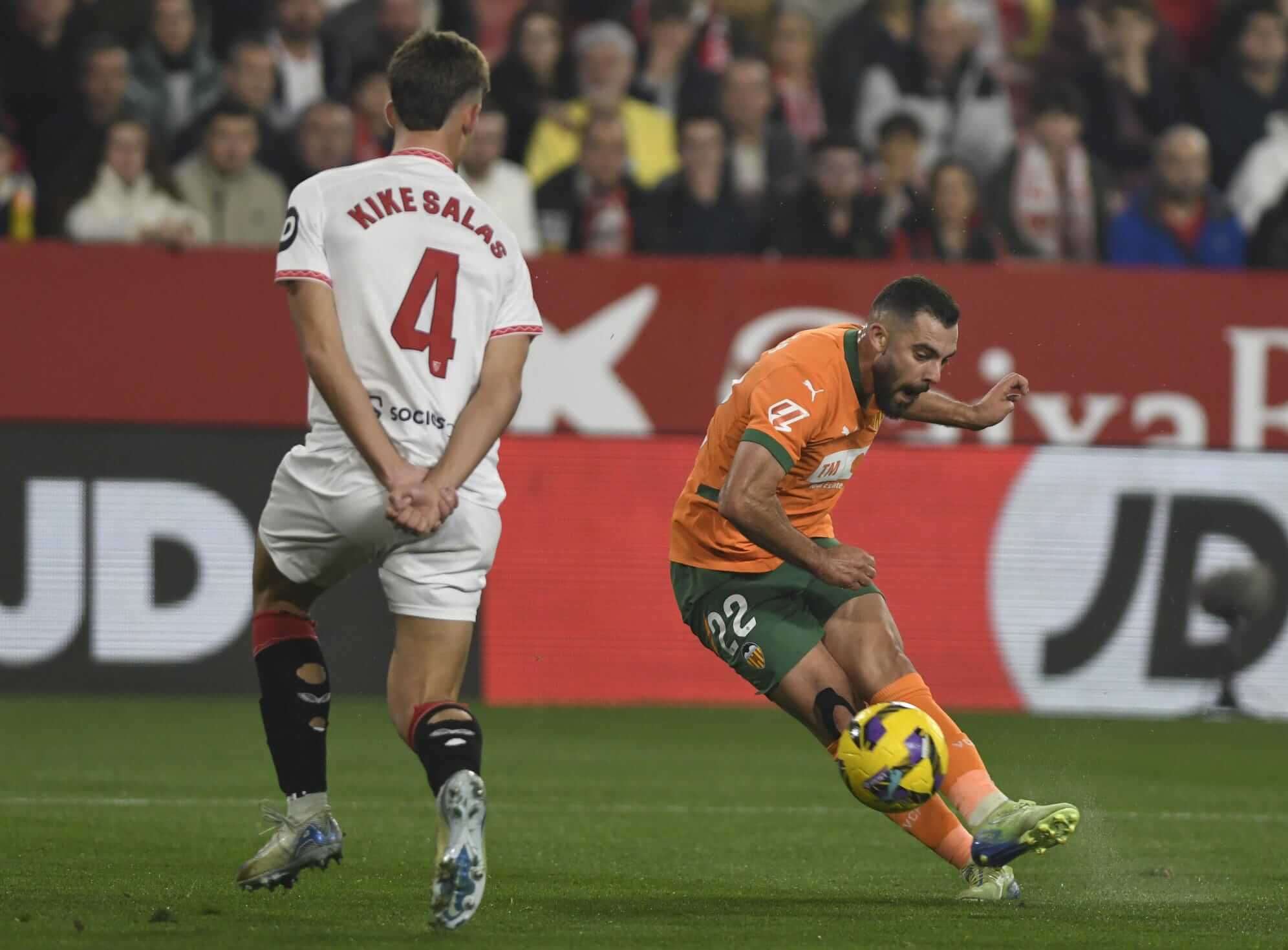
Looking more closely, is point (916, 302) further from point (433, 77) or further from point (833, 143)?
point (833, 143)

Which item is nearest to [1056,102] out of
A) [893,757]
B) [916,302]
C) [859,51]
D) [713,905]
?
[859,51]

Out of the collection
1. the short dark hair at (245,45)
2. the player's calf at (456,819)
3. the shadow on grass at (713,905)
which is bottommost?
the shadow on grass at (713,905)

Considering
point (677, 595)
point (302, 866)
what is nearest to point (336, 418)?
point (302, 866)

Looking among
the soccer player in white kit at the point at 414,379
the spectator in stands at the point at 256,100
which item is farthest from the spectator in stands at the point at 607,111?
the soccer player in white kit at the point at 414,379

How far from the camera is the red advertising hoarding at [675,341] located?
37.0 feet

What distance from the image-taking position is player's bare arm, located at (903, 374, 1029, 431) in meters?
6.05

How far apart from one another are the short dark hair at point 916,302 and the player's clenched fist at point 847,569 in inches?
27.7

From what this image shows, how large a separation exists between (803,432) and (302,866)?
174 centimetres

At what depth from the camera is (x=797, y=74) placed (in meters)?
13.4

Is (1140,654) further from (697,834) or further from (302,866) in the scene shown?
(302,866)

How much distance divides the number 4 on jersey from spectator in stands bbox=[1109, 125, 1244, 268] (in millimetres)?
8308

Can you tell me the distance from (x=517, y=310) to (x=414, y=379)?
32cm

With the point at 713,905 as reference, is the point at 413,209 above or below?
above

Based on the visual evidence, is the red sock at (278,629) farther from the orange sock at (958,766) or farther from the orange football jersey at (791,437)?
the orange sock at (958,766)
